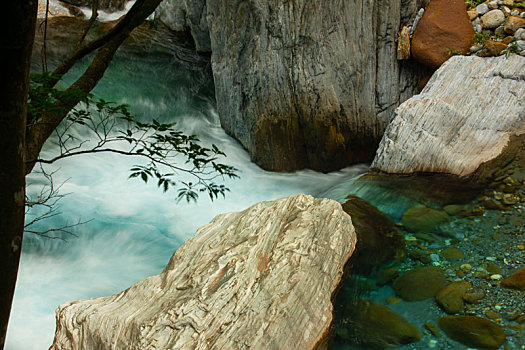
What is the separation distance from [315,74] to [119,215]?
3.51m

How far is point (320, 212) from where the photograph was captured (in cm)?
357

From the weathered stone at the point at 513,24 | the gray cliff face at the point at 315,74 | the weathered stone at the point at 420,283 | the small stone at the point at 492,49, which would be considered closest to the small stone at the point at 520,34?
the weathered stone at the point at 513,24

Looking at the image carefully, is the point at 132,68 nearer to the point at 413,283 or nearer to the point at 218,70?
the point at 218,70

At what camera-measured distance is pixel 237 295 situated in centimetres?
265

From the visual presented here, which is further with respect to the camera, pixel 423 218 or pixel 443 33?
pixel 443 33

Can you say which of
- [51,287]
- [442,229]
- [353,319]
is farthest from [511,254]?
[51,287]

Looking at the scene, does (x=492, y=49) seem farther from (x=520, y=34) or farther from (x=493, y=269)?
(x=493, y=269)

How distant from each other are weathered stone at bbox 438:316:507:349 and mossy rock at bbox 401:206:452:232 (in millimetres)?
1275

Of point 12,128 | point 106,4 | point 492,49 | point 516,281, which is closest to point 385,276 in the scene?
point 516,281

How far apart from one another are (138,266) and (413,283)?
9.83ft

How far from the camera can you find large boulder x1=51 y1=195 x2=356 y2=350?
244 cm

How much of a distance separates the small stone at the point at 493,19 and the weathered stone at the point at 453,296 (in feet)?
14.3

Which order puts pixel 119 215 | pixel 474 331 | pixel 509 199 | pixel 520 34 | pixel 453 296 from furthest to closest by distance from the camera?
pixel 119 215 → pixel 520 34 → pixel 509 199 → pixel 453 296 → pixel 474 331

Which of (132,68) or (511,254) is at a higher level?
(132,68)
